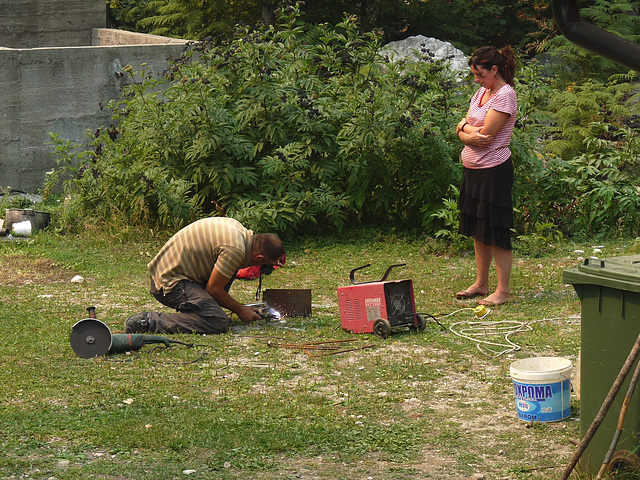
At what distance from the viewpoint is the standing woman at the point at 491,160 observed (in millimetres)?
7230

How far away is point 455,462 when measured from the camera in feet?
14.0

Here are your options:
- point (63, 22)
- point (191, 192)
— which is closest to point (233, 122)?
point (191, 192)

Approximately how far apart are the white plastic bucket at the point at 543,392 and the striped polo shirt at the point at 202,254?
2.54 m

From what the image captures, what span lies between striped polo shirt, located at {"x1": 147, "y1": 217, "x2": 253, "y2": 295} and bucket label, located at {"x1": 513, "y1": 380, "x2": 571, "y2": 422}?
2.61m

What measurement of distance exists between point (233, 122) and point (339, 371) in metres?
5.02

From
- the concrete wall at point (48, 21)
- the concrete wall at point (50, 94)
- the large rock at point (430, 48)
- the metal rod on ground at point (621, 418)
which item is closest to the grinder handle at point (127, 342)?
the metal rod on ground at point (621, 418)

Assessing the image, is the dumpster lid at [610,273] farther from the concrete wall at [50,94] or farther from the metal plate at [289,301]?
the concrete wall at [50,94]

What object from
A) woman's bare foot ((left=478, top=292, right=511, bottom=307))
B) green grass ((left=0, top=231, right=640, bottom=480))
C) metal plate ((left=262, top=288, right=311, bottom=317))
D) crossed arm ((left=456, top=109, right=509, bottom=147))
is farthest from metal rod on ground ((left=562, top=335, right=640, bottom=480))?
crossed arm ((left=456, top=109, right=509, bottom=147))

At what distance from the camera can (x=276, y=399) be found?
5184 mm

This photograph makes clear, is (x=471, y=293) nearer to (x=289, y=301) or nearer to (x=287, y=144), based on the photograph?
(x=289, y=301)

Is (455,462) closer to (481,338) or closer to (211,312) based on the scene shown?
(481,338)

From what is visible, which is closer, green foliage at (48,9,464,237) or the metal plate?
the metal plate

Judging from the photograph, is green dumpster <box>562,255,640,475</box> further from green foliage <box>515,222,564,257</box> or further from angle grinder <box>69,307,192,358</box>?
green foliage <box>515,222,564,257</box>

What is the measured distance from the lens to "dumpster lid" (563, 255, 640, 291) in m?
3.71
